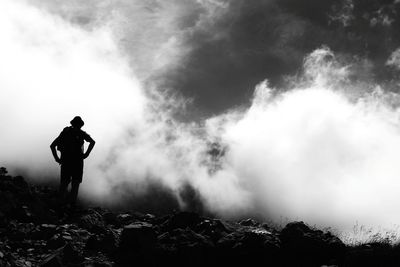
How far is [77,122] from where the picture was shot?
1408 cm

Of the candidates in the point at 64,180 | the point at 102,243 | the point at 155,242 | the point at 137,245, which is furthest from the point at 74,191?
the point at 155,242

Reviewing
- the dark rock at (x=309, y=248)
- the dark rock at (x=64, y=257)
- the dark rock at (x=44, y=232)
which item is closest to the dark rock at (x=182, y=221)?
the dark rock at (x=309, y=248)

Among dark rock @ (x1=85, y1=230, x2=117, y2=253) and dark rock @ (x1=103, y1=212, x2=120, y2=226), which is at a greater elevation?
dark rock @ (x1=103, y1=212, x2=120, y2=226)

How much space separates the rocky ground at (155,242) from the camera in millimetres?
11273

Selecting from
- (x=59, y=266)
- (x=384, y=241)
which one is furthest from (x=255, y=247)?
(x=59, y=266)

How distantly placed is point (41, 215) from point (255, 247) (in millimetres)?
5845

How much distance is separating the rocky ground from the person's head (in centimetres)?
230

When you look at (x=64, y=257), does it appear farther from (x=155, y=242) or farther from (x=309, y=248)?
(x=309, y=248)

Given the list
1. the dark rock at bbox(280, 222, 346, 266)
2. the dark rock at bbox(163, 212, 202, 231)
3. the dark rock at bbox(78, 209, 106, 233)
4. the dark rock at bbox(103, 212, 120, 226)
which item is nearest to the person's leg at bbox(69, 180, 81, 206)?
the dark rock at bbox(78, 209, 106, 233)

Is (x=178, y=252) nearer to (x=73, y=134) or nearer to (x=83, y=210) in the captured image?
(x=83, y=210)

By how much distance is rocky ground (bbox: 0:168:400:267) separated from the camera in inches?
444

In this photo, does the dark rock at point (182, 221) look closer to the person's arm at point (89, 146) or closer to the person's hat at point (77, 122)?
the person's arm at point (89, 146)

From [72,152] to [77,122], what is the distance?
91 cm

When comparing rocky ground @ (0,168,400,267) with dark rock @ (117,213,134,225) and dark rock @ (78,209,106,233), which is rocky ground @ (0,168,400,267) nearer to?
dark rock @ (78,209,106,233)
